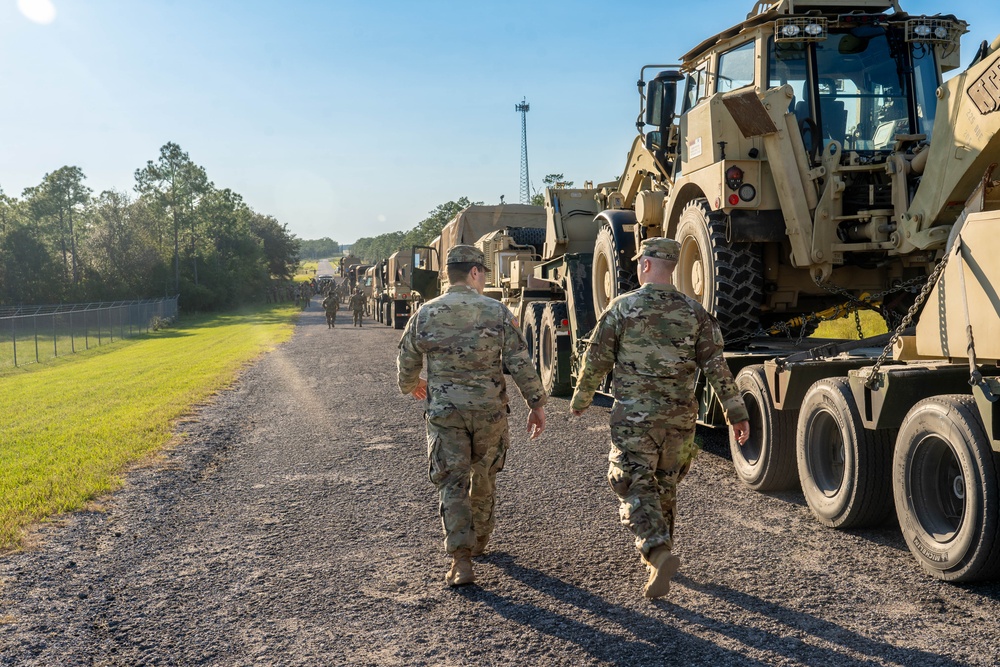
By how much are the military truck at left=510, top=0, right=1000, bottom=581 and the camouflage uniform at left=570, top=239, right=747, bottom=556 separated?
113 centimetres

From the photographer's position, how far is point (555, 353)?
1184 cm

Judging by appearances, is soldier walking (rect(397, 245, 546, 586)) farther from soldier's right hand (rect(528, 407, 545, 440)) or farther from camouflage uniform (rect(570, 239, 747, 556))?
camouflage uniform (rect(570, 239, 747, 556))

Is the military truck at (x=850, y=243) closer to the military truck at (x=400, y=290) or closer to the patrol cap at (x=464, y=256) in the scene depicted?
Answer: the patrol cap at (x=464, y=256)

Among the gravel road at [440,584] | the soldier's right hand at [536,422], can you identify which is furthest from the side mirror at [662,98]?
the soldier's right hand at [536,422]

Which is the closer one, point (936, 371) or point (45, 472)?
point (936, 371)

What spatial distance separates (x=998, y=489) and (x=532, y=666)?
240 centimetres

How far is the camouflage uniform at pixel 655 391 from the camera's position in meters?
4.58

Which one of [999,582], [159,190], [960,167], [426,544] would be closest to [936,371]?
[999,582]

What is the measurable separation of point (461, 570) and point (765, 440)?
2.91 m

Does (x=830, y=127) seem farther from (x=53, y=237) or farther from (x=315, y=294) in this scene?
(x=53, y=237)

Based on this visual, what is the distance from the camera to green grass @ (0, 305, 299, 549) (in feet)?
23.6

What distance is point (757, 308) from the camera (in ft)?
23.9

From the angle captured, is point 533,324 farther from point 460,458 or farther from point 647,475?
point 647,475

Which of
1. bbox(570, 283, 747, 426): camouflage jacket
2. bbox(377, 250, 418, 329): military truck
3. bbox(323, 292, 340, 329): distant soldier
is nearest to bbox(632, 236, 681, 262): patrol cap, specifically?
bbox(570, 283, 747, 426): camouflage jacket
